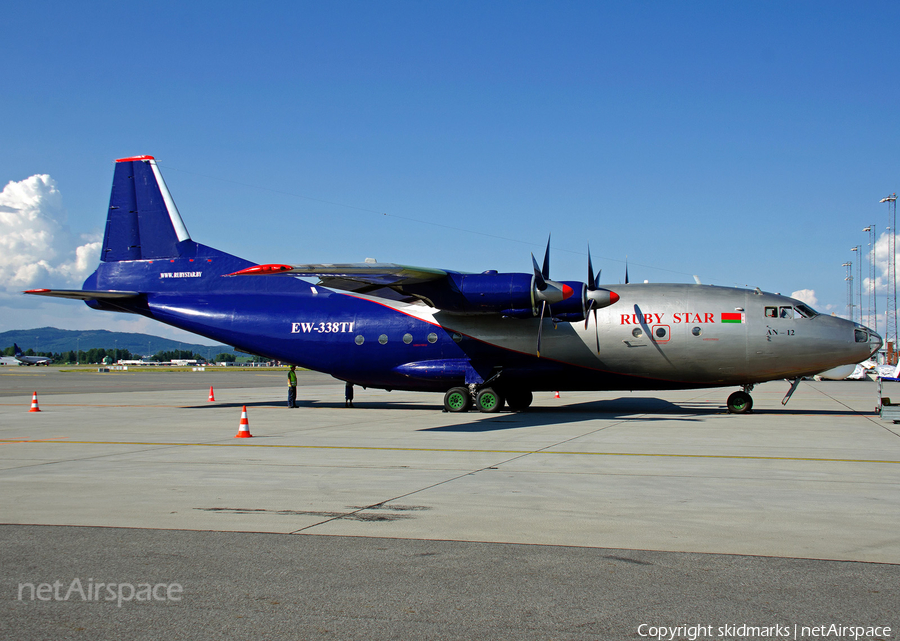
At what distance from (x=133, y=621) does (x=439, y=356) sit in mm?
20106

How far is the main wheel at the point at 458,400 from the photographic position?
24.6m

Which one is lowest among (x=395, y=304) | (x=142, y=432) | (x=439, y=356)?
(x=142, y=432)

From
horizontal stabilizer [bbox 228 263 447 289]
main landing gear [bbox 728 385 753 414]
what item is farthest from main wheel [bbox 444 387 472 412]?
main landing gear [bbox 728 385 753 414]

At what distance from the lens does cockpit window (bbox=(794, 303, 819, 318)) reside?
22655 mm

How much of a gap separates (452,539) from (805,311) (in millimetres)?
19540

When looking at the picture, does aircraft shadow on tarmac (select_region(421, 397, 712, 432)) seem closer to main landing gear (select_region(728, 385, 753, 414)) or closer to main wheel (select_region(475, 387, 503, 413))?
main wheel (select_region(475, 387, 503, 413))

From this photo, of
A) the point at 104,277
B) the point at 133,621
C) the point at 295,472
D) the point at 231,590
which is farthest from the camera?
the point at 104,277

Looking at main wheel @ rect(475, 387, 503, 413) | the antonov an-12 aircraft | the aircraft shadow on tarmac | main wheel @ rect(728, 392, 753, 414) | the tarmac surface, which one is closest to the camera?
the tarmac surface

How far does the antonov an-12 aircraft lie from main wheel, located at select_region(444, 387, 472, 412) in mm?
40

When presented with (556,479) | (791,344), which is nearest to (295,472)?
(556,479)

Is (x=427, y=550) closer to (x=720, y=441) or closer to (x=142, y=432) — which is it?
(x=720, y=441)

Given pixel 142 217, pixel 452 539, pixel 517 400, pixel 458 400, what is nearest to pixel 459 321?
pixel 458 400

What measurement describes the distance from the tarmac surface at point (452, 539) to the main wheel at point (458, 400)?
844 centimetres

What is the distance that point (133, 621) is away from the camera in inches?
204
